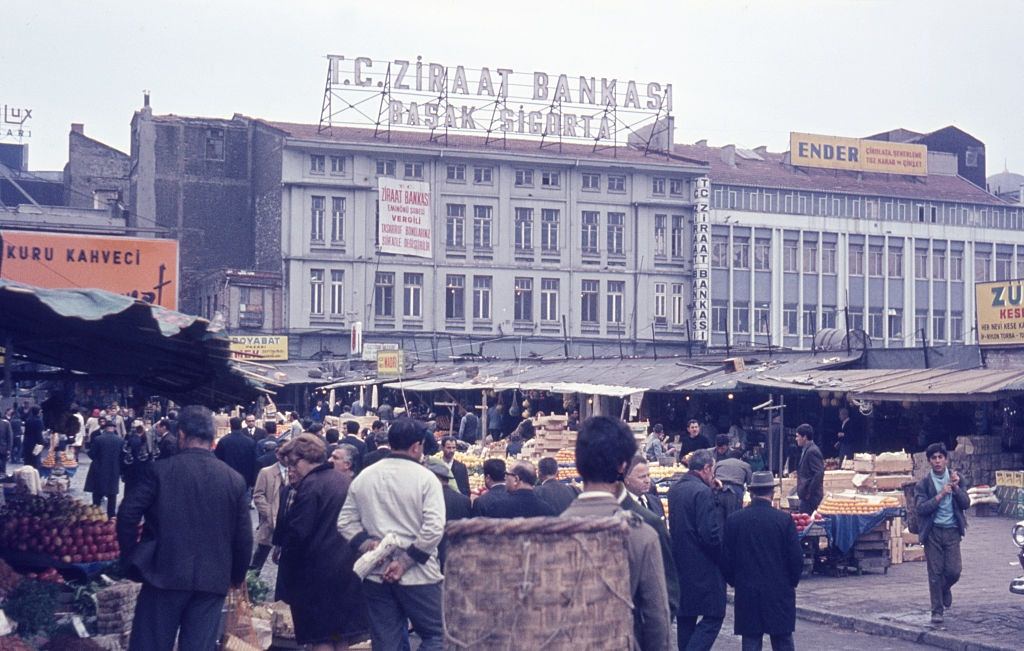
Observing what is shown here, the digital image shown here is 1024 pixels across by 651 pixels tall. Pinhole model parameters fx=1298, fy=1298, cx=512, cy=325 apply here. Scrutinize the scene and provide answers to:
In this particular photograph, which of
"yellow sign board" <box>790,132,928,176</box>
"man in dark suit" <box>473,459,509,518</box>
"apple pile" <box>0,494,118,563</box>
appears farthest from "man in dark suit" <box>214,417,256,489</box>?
"yellow sign board" <box>790,132,928,176</box>

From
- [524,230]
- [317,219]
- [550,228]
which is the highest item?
[317,219]

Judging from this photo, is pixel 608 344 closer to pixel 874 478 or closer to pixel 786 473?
pixel 786 473

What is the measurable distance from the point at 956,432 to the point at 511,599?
24739 millimetres

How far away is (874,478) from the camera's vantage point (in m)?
18.4

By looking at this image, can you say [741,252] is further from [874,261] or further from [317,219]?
[317,219]

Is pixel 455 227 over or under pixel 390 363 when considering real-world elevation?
over

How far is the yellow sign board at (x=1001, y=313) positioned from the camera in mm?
27781

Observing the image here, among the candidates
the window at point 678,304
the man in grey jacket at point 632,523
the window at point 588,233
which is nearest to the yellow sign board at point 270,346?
the window at point 588,233

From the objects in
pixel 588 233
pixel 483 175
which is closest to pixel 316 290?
pixel 483 175

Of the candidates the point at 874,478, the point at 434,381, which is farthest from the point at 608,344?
the point at 874,478

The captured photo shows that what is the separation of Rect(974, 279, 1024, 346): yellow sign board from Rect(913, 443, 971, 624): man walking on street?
16.6 metres

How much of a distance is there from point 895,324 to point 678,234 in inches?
521

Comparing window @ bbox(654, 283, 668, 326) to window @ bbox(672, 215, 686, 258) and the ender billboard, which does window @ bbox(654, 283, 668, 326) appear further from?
the ender billboard

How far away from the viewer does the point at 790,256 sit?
214ft
